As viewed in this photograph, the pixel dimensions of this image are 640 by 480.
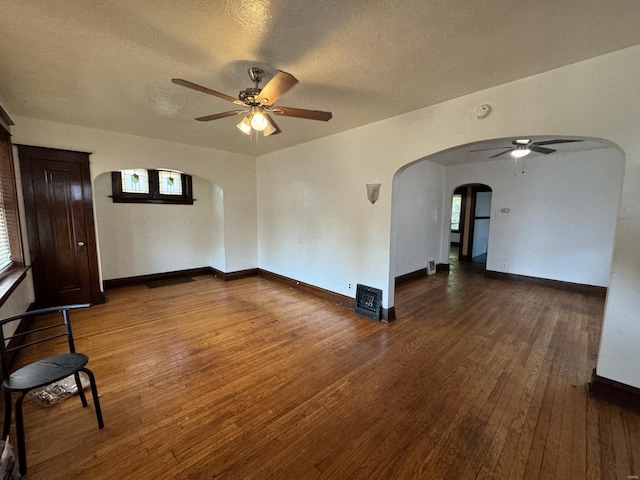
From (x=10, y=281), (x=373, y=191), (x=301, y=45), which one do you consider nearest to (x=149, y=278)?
(x=10, y=281)

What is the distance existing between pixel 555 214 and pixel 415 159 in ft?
13.4

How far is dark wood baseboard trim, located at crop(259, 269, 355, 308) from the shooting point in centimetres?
409

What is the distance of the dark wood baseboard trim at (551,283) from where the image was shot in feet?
15.4

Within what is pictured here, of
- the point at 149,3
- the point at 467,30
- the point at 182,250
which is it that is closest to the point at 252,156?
the point at 182,250

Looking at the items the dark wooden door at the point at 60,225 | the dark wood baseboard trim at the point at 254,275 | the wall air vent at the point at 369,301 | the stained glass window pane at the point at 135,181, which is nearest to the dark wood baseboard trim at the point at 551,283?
the dark wood baseboard trim at the point at 254,275

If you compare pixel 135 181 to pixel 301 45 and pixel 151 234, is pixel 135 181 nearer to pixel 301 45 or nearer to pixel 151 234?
pixel 151 234

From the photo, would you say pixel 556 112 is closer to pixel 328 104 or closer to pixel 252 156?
pixel 328 104

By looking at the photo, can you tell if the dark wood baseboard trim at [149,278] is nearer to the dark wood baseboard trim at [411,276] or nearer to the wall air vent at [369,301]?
the wall air vent at [369,301]

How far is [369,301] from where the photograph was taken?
3.71m

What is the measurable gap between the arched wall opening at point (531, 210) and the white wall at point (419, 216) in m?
0.02

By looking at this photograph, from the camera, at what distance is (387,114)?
10.6 ft

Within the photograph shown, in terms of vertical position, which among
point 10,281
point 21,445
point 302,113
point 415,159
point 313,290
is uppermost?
point 302,113

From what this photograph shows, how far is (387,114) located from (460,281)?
161 inches

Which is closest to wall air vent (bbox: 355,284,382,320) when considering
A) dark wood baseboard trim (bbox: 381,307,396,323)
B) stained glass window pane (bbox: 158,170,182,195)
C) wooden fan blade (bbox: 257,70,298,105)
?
dark wood baseboard trim (bbox: 381,307,396,323)
